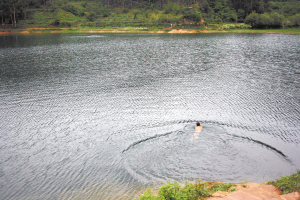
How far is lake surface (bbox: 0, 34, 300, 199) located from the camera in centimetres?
1073

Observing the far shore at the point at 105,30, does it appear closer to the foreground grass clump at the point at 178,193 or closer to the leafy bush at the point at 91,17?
the leafy bush at the point at 91,17

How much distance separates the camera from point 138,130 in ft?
49.1

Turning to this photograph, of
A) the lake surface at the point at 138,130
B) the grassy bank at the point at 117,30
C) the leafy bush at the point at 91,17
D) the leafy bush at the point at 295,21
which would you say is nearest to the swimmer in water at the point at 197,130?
the lake surface at the point at 138,130

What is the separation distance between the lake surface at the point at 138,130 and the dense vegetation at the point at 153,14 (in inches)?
3171

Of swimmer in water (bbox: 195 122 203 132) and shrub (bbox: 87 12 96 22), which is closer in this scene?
swimmer in water (bbox: 195 122 203 132)

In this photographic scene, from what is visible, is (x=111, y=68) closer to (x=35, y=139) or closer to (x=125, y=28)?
(x=35, y=139)

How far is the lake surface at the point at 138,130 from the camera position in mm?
10727

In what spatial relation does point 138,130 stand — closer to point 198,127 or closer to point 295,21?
point 198,127

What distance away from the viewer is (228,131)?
1466 centimetres

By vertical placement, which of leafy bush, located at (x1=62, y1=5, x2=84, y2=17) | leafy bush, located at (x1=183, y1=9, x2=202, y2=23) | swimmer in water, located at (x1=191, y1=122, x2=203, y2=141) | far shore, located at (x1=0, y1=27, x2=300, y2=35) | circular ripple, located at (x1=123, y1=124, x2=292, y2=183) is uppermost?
leafy bush, located at (x1=62, y1=5, x2=84, y2=17)

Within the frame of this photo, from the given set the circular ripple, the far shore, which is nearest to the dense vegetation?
the far shore

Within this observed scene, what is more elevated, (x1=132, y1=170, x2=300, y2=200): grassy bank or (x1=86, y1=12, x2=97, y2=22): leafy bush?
(x1=86, y1=12, x2=97, y2=22): leafy bush

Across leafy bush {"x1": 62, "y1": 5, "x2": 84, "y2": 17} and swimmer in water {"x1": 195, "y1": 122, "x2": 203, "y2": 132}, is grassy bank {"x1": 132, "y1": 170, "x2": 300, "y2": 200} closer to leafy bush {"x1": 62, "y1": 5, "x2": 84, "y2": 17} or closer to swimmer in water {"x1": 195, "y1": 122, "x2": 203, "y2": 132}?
swimmer in water {"x1": 195, "y1": 122, "x2": 203, "y2": 132}

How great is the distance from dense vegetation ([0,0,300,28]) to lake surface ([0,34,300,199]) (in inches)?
3171
